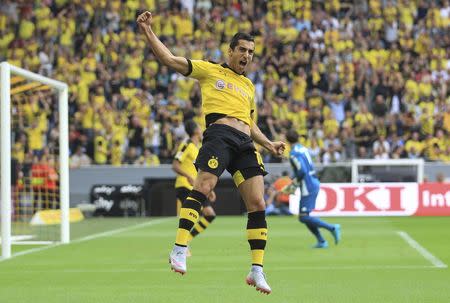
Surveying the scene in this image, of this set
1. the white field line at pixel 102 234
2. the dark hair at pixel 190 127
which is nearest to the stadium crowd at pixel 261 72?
the white field line at pixel 102 234

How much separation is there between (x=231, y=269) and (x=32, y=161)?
53.2 feet

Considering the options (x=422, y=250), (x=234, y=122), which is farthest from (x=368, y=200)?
(x=234, y=122)

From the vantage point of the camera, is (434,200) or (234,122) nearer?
(234,122)

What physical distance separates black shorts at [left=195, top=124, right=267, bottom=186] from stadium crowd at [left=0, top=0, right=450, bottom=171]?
735 inches

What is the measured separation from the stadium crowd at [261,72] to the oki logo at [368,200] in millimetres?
1758

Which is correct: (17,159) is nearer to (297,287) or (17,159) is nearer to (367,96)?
(367,96)

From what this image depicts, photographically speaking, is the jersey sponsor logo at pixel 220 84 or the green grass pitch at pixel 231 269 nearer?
the jersey sponsor logo at pixel 220 84

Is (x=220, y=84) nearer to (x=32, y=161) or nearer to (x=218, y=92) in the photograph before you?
(x=218, y=92)

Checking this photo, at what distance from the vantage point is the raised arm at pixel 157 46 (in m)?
8.60

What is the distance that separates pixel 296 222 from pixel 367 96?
Answer: 7.35m

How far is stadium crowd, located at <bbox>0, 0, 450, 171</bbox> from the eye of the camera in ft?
98.1

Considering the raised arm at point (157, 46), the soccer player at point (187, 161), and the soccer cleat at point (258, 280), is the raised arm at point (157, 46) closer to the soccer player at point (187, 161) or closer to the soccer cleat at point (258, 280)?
the soccer cleat at point (258, 280)

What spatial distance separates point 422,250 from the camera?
15383mm

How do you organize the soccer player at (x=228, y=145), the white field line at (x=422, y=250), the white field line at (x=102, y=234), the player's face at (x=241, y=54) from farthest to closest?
the white field line at (x=102, y=234) < the white field line at (x=422, y=250) < the player's face at (x=241, y=54) < the soccer player at (x=228, y=145)
